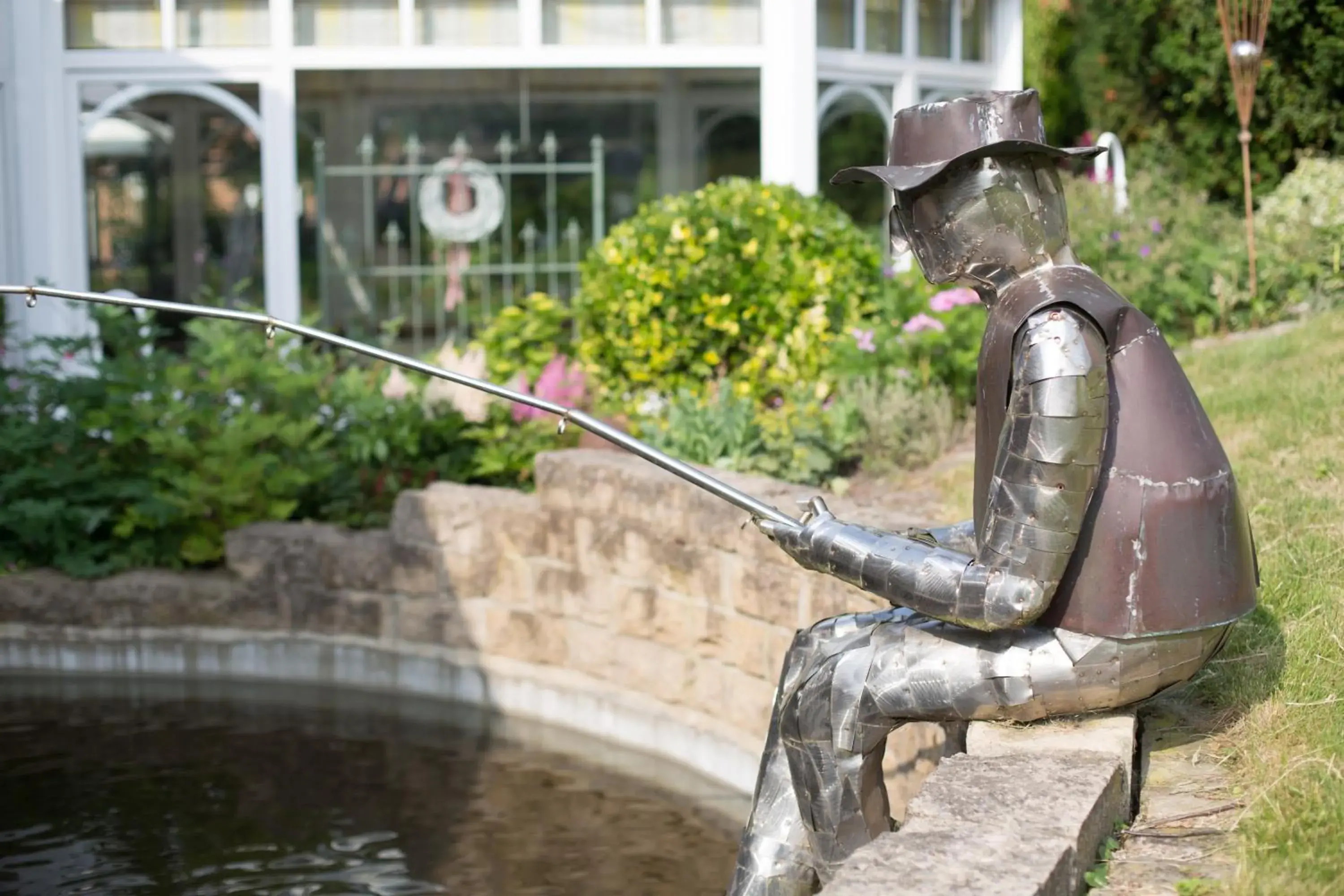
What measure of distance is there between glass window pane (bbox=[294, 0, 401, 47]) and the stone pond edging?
352cm

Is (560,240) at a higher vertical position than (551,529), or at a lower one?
higher

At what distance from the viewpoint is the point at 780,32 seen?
31.5 feet

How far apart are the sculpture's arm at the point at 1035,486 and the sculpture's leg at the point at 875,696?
0.46 ft

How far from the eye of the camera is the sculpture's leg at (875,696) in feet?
10.4

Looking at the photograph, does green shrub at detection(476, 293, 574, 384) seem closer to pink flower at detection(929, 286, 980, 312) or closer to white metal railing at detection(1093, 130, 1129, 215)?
pink flower at detection(929, 286, 980, 312)

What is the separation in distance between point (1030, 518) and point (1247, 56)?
6927 millimetres

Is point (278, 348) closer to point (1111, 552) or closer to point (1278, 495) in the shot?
point (1278, 495)

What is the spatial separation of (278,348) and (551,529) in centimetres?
186

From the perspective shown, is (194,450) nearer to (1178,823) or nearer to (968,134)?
(968,134)

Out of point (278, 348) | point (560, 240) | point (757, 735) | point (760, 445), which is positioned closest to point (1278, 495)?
point (757, 735)

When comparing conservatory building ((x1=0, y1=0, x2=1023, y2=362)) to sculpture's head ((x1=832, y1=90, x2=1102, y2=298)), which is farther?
conservatory building ((x1=0, y1=0, x2=1023, y2=362))

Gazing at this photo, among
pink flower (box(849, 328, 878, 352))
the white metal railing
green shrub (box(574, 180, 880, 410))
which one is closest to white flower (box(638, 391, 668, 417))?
green shrub (box(574, 180, 880, 410))

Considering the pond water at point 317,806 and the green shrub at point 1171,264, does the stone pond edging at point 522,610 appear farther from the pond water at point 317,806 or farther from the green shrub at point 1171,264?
the green shrub at point 1171,264

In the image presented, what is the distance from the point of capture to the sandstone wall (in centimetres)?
591
